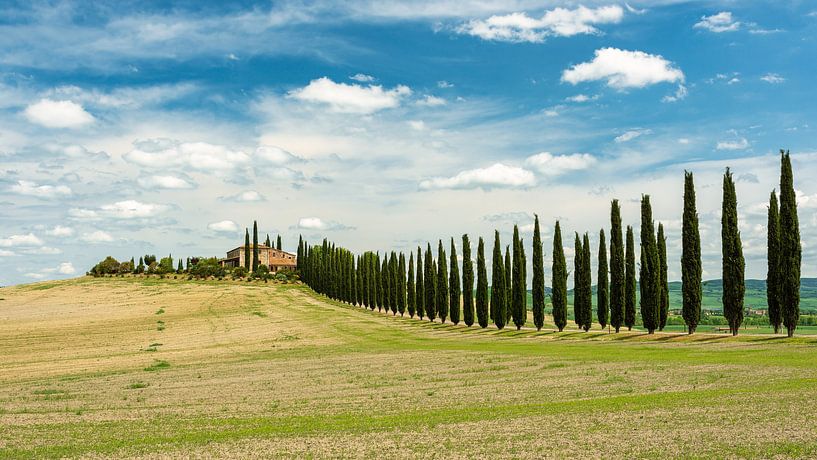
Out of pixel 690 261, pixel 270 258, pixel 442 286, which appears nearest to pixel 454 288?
pixel 442 286

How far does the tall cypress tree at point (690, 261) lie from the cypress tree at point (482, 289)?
21.6m

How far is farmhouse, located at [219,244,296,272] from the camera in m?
166

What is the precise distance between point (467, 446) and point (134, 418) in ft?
35.2

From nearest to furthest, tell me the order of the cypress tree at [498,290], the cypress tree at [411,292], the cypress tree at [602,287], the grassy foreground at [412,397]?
the grassy foreground at [412,397]
the cypress tree at [602,287]
the cypress tree at [498,290]
the cypress tree at [411,292]

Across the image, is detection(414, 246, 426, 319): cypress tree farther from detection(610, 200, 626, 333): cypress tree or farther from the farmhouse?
the farmhouse

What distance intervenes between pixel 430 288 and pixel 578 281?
23745 mm

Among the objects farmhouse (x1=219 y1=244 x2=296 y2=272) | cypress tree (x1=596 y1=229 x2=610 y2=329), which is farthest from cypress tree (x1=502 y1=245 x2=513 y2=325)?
farmhouse (x1=219 y1=244 x2=296 y2=272)

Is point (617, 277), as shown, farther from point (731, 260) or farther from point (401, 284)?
point (401, 284)

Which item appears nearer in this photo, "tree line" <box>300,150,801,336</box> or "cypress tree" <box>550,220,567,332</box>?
"tree line" <box>300,150,801,336</box>

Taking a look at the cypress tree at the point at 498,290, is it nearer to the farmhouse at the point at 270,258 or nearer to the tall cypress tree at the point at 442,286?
the tall cypress tree at the point at 442,286

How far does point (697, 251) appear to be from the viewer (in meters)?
48.2

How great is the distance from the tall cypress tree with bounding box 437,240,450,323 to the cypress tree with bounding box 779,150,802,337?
1542 inches

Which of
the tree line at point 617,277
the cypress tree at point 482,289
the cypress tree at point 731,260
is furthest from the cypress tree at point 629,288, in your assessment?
the cypress tree at point 482,289

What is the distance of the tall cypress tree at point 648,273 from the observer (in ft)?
165
